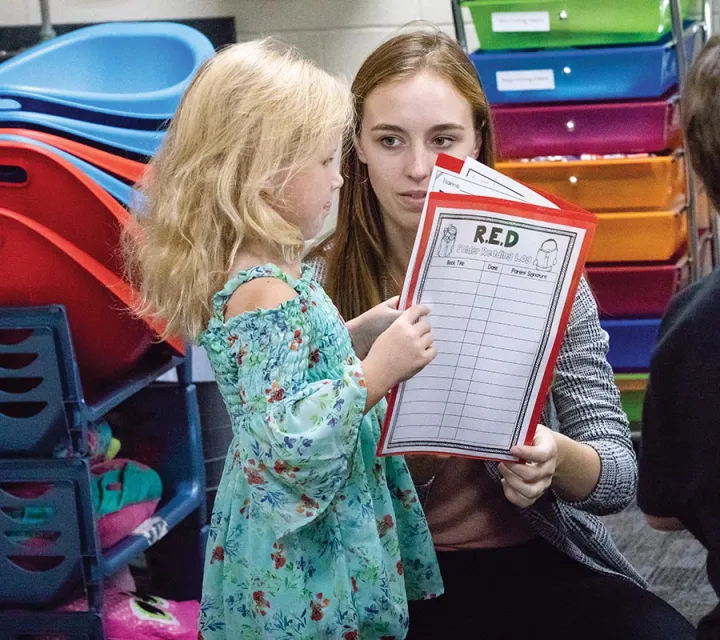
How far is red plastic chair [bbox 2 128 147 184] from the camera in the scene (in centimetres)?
146

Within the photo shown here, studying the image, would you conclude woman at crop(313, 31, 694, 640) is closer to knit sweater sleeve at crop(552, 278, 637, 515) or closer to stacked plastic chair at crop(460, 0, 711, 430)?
knit sweater sleeve at crop(552, 278, 637, 515)

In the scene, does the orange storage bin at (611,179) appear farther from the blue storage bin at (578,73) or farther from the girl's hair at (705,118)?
the girl's hair at (705,118)

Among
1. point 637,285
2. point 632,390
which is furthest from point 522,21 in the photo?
point 632,390

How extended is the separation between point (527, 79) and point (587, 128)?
174mm

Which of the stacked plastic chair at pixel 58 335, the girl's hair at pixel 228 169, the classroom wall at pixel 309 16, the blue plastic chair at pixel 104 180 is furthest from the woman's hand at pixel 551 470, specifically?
the classroom wall at pixel 309 16

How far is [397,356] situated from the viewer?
103 centimetres

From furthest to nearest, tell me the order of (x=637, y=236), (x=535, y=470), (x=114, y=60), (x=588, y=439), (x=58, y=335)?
(x=637, y=236) → (x=114, y=60) → (x=58, y=335) → (x=588, y=439) → (x=535, y=470)

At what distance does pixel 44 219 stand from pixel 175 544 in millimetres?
694

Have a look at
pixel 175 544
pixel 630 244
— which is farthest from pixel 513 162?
pixel 175 544

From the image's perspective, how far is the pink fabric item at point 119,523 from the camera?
1.54 meters

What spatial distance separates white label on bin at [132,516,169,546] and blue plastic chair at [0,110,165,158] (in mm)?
A: 542

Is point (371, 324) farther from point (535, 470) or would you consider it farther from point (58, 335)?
point (58, 335)

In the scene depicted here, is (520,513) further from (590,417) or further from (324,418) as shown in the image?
(324,418)

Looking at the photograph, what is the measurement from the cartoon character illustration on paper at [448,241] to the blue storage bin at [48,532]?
0.62 metres
